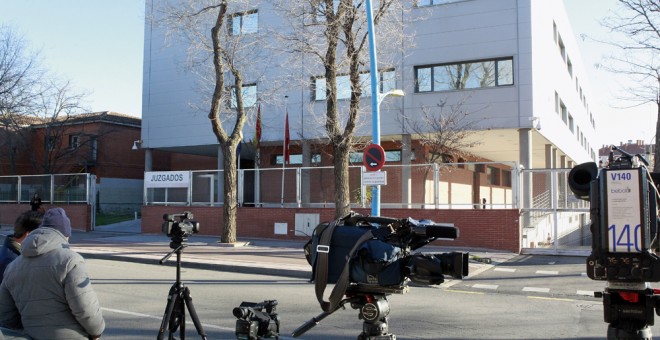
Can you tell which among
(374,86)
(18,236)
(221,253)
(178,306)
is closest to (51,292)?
(18,236)

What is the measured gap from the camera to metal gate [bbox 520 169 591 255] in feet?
55.1

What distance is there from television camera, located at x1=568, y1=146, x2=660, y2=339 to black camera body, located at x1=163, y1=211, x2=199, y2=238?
12.4 feet

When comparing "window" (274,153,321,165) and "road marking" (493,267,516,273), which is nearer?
"road marking" (493,267,516,273)

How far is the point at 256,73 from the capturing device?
25.8 meters

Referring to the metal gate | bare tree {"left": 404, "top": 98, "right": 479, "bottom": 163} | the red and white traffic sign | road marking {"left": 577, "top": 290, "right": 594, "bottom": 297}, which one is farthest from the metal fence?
road marking {"left": 577, "top": 290, "right": 594, "bottom": 297}

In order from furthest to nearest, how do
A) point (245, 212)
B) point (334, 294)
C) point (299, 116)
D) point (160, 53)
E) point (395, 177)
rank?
point (160, 53) < point (299, 116) < point (245, 212) < point (395, 177) < point (334, 294)

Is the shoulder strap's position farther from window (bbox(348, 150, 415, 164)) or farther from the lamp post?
window (bbox(348, 150, 415, 164))

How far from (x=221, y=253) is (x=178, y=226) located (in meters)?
11.8

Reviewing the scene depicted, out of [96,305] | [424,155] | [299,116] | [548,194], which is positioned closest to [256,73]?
[299,116]

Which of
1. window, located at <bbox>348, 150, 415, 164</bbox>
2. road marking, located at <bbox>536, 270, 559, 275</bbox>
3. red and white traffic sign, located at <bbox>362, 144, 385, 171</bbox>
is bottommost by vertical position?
road marking, located at <bbox>536, 270, 559, 275</bbox>

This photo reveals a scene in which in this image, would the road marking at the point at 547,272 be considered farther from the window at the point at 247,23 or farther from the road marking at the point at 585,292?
the window at the point at 247,23

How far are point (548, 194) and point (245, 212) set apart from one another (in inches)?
467

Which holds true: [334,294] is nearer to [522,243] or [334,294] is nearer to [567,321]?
[567,321]

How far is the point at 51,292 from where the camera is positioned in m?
3.52
